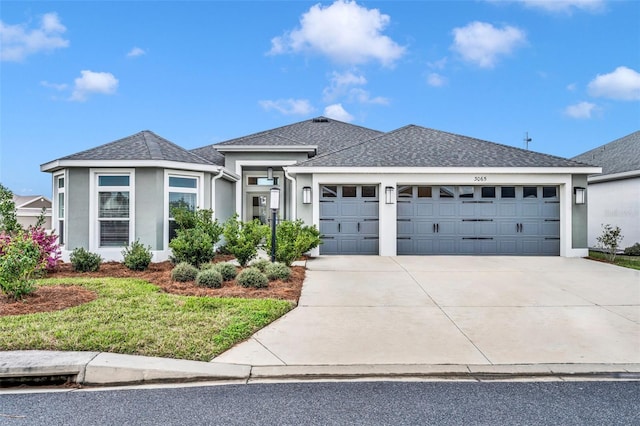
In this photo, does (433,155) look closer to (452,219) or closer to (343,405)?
(452,219)

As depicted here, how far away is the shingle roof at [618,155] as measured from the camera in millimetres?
15071

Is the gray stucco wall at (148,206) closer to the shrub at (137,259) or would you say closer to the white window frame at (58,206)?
the shrub at (137,259)

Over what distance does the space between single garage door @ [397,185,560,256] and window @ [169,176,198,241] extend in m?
6.48

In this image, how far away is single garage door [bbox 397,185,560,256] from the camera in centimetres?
1273

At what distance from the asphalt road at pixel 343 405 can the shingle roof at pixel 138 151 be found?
26.9 ft

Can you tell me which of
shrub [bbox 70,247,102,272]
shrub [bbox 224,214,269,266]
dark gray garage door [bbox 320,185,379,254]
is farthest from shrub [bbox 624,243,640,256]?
shrub [bbox 70,247,102,272]

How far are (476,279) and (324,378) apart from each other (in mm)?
6003

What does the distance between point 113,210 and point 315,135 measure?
9.84 metres

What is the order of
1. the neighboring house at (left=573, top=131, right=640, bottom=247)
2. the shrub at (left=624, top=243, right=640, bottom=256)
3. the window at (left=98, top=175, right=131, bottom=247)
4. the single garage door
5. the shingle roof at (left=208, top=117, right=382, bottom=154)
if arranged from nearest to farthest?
the window at (left=98, top=175, right=131, bottom=247)
the single garage door
the shrub at (left=624, top=243, right=640, bottom=256)
the neighboring house at (left=573, top=131, right=640, bottom=247)
the shingle roof at (left=208, top=117, right=382, bottom=154)

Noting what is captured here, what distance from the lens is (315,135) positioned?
716 inches

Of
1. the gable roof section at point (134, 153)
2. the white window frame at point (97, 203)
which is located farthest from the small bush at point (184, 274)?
the gable roof section at point (134, 153)

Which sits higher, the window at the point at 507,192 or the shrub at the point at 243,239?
the window at the point at 507,192

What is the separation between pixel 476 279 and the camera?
8758 millimetres

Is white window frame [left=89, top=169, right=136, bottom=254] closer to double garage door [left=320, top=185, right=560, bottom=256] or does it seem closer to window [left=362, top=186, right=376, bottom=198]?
double garage door [left=320, top=185, right=560, bottom=256]
